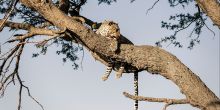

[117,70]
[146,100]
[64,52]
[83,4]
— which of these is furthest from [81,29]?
[64,52]

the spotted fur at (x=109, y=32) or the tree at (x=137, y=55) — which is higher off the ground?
the spotted fur at (x=109, y=32)

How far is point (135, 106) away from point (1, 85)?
208 cm

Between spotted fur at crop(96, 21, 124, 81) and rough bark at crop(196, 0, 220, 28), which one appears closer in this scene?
rough bark at crop(196, 0, 220, 28)

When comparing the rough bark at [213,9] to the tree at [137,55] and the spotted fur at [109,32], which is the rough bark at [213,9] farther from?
the spotted fur at [109,32]

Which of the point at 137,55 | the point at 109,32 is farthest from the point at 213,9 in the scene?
the point at 109,32

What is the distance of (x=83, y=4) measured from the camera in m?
7.91

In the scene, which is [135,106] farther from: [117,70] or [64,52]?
[64,52]

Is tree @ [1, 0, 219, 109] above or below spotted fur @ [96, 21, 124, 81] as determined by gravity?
below

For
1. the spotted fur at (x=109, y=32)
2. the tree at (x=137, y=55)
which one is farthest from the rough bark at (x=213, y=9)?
the spotted fur at (x=109, y=32)

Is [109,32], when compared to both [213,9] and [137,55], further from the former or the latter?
[213,9]

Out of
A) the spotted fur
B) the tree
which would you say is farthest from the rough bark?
the spotted fur

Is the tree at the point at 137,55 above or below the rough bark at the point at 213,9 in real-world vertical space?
below

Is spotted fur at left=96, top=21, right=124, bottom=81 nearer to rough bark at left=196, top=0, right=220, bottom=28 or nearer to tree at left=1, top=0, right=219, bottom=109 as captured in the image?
tree at left=1, top=0, right=219, bottom=109

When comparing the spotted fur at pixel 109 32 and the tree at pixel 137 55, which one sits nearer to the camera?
the tree at pixel 137 55
